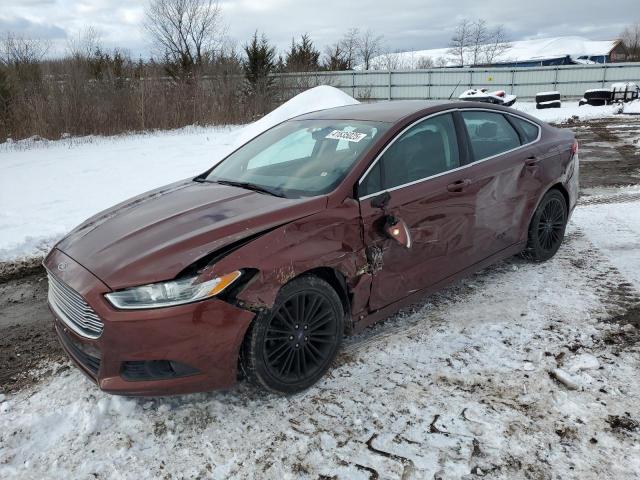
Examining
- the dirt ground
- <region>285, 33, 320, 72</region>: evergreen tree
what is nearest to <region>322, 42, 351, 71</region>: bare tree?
<region>285, 33, 320, 72</region>: evergreen tree

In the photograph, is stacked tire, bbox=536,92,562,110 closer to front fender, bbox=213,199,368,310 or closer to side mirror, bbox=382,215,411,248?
side mirror, bbox=382,215,411,248

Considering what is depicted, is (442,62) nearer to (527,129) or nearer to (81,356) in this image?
(527,129)

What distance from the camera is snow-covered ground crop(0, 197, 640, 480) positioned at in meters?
2.42

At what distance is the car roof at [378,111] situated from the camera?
3.70 m

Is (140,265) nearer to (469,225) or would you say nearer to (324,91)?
(469,225)

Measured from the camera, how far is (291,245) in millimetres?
2781

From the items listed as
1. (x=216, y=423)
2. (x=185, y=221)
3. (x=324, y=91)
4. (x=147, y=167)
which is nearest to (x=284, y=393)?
(x=216, y=423)

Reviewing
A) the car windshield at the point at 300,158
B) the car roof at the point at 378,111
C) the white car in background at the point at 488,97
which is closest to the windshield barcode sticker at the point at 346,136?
the car windshield at the point at 300,158

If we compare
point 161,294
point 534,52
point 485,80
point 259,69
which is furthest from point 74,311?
point 534,52

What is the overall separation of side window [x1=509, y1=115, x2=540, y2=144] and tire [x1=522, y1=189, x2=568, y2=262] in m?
0.54

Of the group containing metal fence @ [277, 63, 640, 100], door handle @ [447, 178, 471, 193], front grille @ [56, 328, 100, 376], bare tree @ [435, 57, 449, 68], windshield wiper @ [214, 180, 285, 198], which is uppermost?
bare tree @ [435, 57, 449, 68]

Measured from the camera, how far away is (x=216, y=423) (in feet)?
9.00

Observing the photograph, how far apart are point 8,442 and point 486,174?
3598 mm

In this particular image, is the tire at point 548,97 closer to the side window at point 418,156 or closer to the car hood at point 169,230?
the side window at point 418,156
